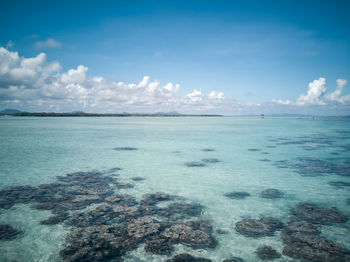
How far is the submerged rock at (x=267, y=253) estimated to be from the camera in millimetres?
5081

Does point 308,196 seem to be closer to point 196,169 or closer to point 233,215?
point 233,215

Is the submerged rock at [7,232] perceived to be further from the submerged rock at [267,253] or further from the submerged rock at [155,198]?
the submerged rock at [267,253]

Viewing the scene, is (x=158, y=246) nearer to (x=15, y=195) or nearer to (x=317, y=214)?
(x=317, y=214)

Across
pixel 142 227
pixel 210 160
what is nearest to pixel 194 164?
pixel 210 160

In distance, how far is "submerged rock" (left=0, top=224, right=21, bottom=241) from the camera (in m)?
5.75

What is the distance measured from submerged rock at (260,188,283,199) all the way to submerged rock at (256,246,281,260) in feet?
14.0

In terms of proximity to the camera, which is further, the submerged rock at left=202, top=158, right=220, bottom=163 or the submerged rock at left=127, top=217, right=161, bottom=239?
the submerged rock at left=202, top=158, right=220, bottom=163

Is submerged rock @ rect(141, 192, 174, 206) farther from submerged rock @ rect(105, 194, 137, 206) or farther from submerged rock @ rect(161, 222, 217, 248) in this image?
submerged rock @ rect(161, 222, 217, 248)

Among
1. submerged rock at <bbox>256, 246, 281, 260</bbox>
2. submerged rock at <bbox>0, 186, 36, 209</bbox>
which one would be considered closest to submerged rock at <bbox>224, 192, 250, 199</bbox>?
submerged rock at <bbox>256, 246, 281, 260</bbox>

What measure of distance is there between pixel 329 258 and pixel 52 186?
1109cm

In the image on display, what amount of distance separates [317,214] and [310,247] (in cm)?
268

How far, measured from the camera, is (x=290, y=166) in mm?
14836

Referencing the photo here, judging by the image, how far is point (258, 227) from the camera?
6480 mm

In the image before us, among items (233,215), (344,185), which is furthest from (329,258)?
(344,185)
